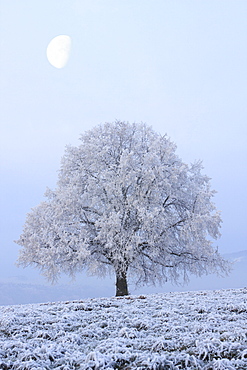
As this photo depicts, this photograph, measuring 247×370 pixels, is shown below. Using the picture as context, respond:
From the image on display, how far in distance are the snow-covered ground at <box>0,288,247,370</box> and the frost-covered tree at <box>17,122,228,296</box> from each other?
32.9ft

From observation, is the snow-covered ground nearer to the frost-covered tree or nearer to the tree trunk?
the frost-covered tree

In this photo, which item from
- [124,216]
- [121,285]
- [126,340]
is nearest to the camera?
[126,340]

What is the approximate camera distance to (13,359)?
18.3ft

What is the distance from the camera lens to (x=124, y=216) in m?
20.5

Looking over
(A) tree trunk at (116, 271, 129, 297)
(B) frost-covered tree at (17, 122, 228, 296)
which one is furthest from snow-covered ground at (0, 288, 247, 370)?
(A) tree trunk at (116, 271, 129, 297)

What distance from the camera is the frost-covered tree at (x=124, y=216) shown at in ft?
65.4

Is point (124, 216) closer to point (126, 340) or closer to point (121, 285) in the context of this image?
point (121, 285)

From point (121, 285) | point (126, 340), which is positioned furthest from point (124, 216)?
point (126, 340)

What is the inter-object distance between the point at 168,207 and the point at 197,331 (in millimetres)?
16354

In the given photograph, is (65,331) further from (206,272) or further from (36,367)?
(206,272)

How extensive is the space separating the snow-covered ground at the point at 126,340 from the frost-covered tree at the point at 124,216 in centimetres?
1003

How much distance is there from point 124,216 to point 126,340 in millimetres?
14246

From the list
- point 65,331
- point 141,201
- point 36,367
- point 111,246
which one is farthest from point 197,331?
point 141,201

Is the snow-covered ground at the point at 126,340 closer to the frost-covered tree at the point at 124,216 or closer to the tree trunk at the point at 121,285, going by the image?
the frost-covered tree at the point at 124,216
